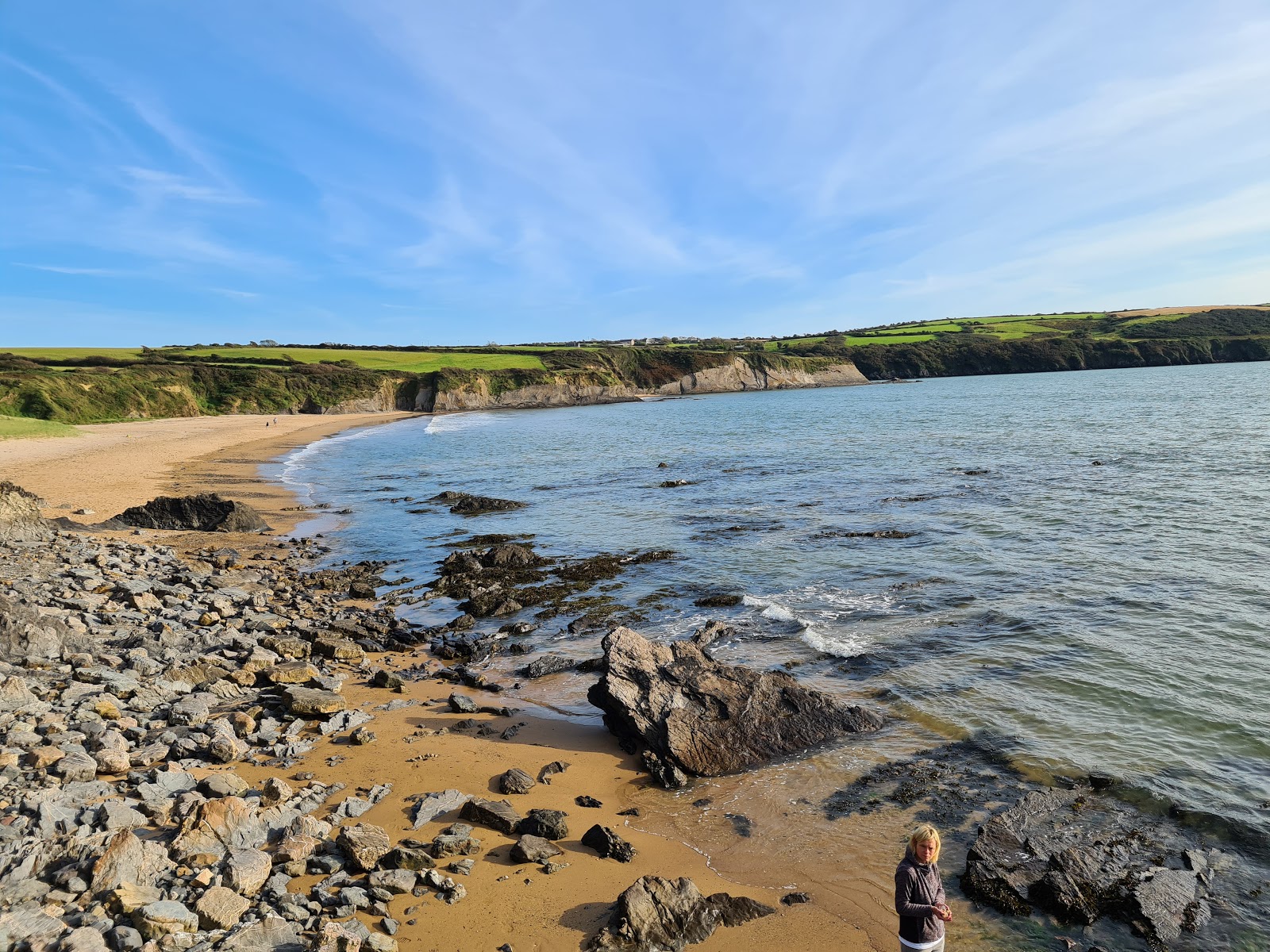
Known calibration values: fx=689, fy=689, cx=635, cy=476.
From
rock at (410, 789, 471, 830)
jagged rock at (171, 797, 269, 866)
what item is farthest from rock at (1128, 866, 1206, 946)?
jagged rock at (171, 797, 269, 866)

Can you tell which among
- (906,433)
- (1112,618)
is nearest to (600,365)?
(906,433)

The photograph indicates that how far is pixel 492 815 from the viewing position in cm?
810

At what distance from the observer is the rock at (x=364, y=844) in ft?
22.9

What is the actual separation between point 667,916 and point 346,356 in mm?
154736

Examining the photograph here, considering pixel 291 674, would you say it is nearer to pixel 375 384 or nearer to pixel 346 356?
pixel 375 384

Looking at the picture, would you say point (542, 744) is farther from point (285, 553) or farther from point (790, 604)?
point (285, 553)

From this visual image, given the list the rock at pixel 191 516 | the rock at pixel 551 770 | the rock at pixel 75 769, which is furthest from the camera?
the rock at pixel 191 516

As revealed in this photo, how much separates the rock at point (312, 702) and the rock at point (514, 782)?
11.2 ft

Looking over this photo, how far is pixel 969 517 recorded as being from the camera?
81.2 feet

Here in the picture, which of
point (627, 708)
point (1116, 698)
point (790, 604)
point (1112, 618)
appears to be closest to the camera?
point (627, 708)

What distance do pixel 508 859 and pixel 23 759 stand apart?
18.5 feet

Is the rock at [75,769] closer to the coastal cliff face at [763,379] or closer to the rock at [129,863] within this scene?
the rock at [129,863]

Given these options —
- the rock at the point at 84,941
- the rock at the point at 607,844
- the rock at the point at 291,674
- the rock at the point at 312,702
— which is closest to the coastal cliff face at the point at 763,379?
the rock at the point at 291,674

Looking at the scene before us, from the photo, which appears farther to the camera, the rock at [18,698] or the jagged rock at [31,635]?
the jagged rock at [31,635]
